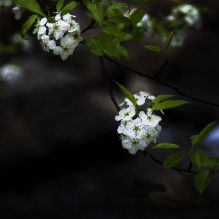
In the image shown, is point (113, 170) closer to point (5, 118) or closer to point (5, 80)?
point (5, 118)

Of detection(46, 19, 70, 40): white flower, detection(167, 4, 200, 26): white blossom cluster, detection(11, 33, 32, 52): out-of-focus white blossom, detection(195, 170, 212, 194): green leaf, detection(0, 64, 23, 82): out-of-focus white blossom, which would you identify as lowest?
detection(0, 64, 23, 82): out-of-focus white blossom

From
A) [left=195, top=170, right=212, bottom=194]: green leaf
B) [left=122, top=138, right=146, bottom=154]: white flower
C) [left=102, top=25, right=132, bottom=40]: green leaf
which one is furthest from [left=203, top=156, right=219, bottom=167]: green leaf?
[left=102, top=25, right=132, bottom=40]: green leaf

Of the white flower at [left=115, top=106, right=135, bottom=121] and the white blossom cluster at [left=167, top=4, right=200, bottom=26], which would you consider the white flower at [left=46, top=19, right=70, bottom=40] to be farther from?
the white blossom cluster at [left=167, top=4, right=200, bottom=26]

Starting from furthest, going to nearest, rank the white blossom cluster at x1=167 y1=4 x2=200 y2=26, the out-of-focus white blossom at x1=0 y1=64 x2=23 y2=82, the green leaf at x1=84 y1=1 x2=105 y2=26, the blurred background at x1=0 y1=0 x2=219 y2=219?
the out-of-focus white blossom at x1=0 y1=64 x2=23 y2=82
the white blossom cluster at x1=167 y1=4 x2=200 y2=26
the blurred background at x1=0 y1=0 x2=219 y2=219
the green leaf at x1=84 y1=1 x2=105 y2=26

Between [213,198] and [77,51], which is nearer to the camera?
[213,198]

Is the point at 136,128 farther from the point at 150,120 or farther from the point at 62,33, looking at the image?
the point at 62,33

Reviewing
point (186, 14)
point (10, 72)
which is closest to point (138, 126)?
point (186, 14)

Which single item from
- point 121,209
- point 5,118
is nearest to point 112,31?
point 121,209
